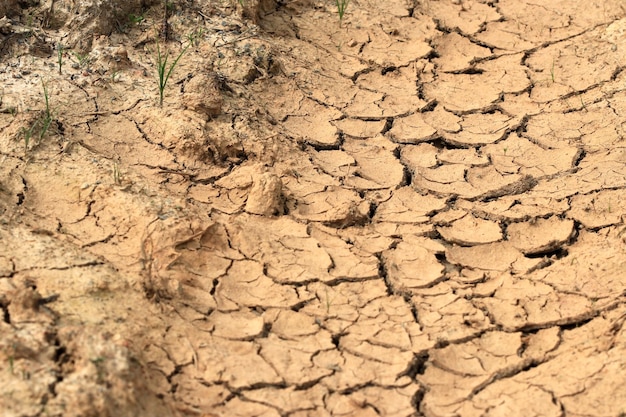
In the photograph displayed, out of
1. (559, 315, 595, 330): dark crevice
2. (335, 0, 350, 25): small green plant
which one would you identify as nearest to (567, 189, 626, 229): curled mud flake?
(559, 315, 595, 330): dark crevice

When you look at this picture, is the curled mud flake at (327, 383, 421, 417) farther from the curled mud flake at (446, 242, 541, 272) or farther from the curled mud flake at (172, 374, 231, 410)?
the curled mud flake at (446, 242, 541, 272)

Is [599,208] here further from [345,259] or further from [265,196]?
[265,196]

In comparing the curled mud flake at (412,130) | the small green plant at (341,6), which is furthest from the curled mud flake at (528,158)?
the small green plant at (341,6)

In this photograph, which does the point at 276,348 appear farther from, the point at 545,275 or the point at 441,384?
the point at 545,275

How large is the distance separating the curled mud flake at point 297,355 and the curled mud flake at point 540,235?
3.08 ft

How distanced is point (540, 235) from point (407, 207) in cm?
54

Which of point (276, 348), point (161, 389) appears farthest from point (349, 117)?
point (161, 389)

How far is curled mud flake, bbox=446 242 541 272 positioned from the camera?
3.56 m

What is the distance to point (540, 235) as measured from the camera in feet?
12.2

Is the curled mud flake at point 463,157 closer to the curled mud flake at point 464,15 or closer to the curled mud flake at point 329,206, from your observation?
the curled mud flake at point 329,206

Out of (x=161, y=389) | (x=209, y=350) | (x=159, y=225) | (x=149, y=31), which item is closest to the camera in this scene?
(x=161, y=389)

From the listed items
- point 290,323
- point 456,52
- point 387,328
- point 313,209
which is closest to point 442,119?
point 456,52

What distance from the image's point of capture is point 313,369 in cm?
304

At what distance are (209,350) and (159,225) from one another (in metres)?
0.57
